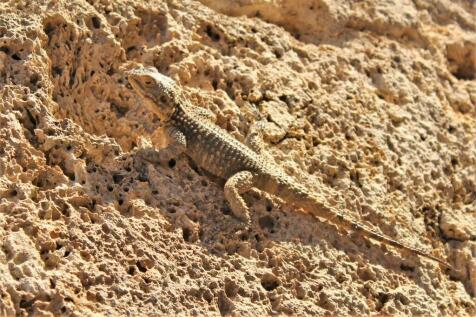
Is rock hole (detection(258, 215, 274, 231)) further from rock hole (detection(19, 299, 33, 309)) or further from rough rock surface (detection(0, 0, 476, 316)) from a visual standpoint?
rock hole (detection(19, 299, 33, 309))

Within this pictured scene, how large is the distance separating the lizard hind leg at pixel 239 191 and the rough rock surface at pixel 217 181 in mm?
80

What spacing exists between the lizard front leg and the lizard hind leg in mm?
358

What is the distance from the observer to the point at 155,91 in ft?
13.8

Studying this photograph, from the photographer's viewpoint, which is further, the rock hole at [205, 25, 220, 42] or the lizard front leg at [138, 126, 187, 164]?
the rock hole at [205, 25, 220, 42]

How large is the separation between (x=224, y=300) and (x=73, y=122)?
131cm

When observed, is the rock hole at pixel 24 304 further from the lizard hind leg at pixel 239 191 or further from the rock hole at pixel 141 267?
the lizard hind leg at pixel 239 191

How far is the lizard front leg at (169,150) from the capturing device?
403cm

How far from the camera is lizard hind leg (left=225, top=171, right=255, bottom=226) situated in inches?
156

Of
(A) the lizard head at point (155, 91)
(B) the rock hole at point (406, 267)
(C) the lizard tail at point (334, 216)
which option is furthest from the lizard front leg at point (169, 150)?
(B) the rock hole at point (406, 267)

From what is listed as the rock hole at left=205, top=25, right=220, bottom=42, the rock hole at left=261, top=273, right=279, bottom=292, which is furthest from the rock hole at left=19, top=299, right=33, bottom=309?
the rock hole at left=205, top=25, right=220, bottom=42

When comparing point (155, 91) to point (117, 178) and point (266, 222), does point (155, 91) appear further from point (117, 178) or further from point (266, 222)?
point (266, 222)

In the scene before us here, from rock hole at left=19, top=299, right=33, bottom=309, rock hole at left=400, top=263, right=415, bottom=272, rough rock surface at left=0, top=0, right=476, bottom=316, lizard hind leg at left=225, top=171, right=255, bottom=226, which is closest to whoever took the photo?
rock hole at left=19, top=299, right=33, bottom=309

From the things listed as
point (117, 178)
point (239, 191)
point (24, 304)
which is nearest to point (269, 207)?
point (239, 191)

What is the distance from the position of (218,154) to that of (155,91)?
55 centimetres
